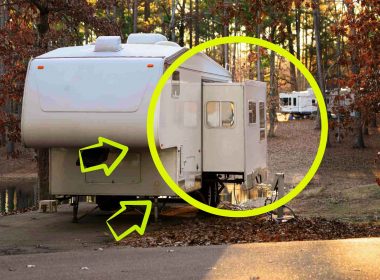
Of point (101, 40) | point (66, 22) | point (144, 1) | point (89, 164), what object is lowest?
point (89, 164)

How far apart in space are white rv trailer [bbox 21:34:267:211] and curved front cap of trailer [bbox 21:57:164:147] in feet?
0.05

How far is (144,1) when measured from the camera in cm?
4272

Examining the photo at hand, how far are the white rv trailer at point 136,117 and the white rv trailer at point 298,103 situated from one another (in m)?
45.8

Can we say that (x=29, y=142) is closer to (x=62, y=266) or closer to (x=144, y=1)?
(x=62, y=266)

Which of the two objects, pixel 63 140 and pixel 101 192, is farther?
pixel 101 192

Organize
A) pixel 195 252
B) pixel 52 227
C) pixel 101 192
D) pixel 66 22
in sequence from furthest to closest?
pixel 66 22
pixel 52 227
pixel 101 192
pixel 195 252

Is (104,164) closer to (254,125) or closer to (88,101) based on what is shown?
(88,101)

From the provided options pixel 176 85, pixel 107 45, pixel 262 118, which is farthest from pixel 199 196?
pixel 107 45

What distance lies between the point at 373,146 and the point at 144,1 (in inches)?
611

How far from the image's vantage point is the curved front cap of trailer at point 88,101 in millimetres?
11188

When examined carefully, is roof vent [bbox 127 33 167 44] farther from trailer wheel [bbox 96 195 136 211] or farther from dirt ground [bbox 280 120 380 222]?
dirt ground [bbox 280 120 380 222]

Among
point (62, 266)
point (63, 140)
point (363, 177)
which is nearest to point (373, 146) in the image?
point (363, 177)

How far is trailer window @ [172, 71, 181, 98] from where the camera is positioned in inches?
475
